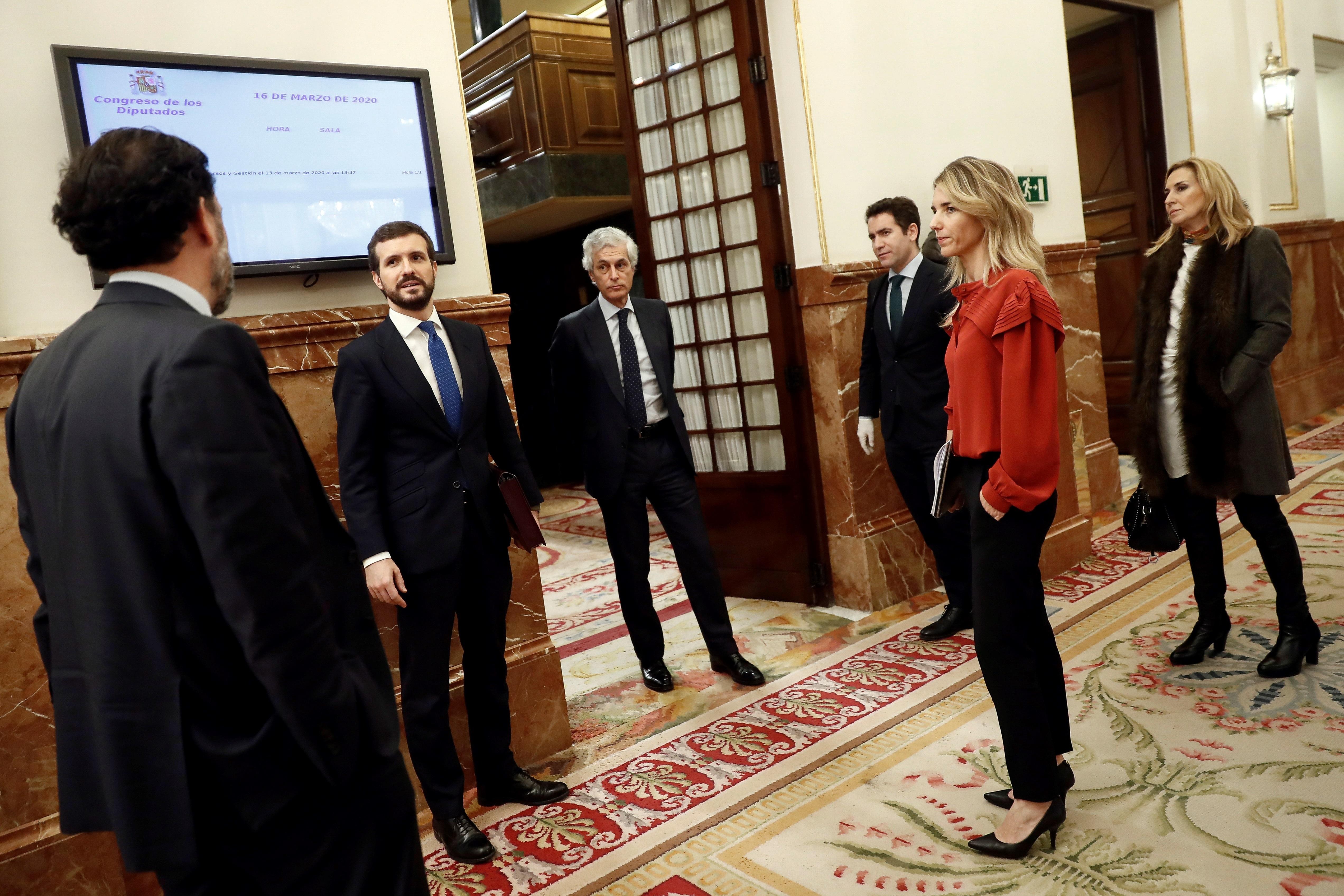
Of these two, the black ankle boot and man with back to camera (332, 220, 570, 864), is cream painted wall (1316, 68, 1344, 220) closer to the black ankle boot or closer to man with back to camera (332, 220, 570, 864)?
the black ankle boot

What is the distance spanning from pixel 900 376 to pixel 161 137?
304 centimetres

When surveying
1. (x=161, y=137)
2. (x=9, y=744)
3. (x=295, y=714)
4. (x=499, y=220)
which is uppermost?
(x=499, y=220)

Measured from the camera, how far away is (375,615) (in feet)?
8.39

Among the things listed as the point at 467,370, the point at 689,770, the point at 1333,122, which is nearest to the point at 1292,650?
the point at 689,770

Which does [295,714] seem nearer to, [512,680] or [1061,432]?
[512,680]

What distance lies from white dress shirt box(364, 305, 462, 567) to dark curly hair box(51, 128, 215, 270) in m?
1.34

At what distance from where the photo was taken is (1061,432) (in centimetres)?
448

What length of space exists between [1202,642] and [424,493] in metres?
2.62

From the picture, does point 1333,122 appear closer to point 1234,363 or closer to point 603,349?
point 1234,363

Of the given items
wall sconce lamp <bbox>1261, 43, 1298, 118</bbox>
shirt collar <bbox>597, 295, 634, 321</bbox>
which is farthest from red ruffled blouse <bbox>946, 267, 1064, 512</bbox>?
wall sconce lamp <bbox>1261, 43, 1298, 118</bbox>

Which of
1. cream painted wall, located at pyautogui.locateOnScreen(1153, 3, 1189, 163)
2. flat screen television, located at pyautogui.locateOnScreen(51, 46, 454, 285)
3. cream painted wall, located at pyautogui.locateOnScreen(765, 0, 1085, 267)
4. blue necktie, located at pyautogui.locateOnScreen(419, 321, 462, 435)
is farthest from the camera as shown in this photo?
cream painted wall, located at pyautogui.locateOnScreen(1153, 3, 1189, 163)

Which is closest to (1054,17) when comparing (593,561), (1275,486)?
(1275,486)

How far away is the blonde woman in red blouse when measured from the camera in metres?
2.12

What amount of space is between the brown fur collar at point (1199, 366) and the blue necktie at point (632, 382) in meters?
1.75
